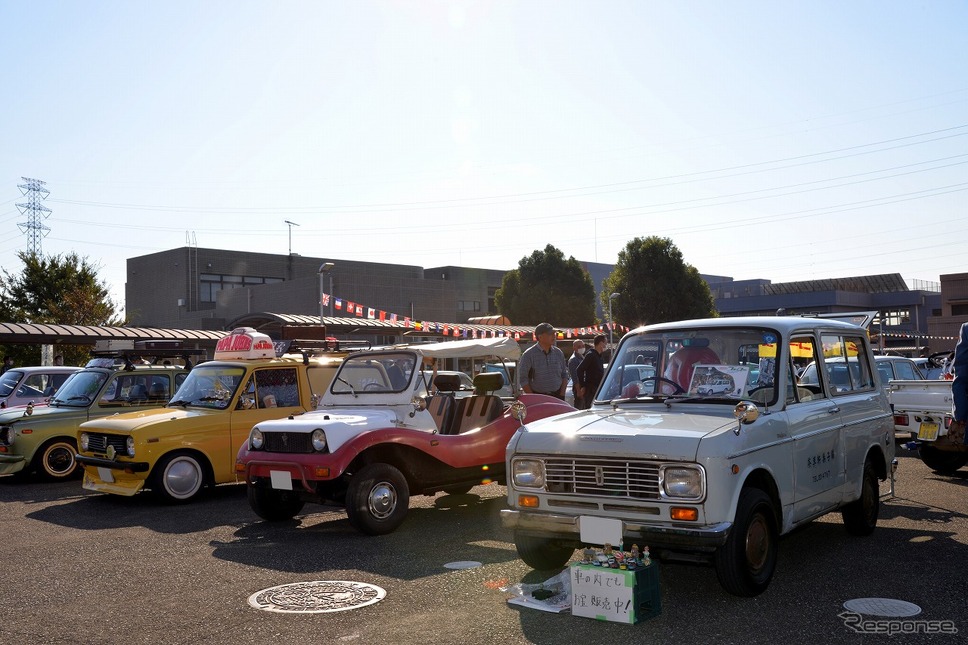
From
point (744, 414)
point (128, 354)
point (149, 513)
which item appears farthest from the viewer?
point (128, 354)

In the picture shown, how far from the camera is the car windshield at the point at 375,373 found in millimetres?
9305

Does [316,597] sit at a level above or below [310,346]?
below

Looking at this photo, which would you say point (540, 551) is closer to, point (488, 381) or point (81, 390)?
point (488, 381)

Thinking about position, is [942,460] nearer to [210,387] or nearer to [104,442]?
[210,387]

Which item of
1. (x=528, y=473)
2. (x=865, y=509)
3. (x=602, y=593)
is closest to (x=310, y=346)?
(x=528, y=473)

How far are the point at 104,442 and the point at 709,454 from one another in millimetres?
8283

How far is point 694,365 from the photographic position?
6.52 m

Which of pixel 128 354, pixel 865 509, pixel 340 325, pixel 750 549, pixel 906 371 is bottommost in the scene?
pixel 865 509

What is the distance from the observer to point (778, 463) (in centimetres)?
572

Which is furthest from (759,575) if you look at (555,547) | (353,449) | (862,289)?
(862,289)

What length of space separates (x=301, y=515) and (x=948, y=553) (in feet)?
21.3

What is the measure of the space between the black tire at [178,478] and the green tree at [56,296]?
94.0 ft

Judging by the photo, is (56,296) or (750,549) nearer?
(750,549)

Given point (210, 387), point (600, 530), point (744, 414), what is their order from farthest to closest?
point (210, 387) → point (744, 414) → point (600, 530)
